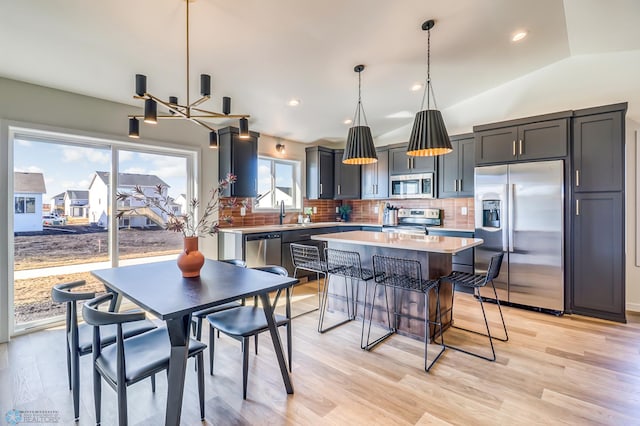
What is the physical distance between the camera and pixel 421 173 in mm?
5059

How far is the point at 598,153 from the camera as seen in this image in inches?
131

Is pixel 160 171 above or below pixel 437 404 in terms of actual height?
above

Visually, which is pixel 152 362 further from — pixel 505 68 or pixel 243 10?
pixel 505 68

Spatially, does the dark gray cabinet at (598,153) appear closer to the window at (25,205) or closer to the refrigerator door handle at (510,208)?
the refrigerator door handle at (510,208)

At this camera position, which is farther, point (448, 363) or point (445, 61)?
point (445, 61)

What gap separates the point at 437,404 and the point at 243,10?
3118 mm

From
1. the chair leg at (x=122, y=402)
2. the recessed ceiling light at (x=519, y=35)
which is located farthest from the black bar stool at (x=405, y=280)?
the recessed ceiling light at (x=519, y=35)

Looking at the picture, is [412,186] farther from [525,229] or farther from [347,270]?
[347,270]

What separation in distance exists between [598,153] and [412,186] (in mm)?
2371

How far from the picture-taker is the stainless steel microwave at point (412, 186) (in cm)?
496

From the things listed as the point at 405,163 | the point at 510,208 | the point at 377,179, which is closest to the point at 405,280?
the point at 510,208

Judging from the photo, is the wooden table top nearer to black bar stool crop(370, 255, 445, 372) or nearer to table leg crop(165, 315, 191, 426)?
table leg crop(165, 315, 191, 426)

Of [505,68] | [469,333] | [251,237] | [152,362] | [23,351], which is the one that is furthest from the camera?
[251,237]

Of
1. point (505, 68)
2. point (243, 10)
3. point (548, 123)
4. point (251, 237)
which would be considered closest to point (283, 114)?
point (251, 237)
